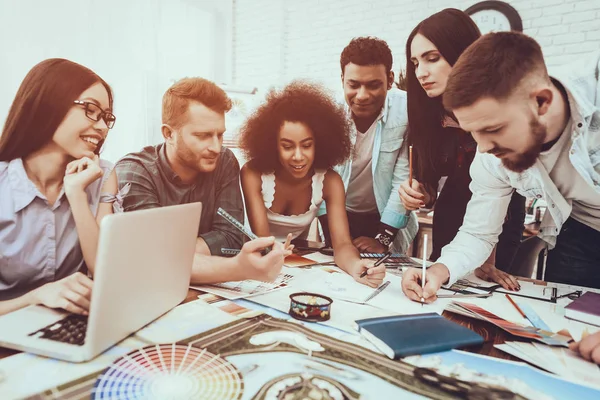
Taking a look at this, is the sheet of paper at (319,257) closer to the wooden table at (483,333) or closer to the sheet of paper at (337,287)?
the sheet of paper at (337,287)

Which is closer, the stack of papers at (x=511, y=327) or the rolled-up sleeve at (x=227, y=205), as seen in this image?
the stack of papers at (x=511, y=327)

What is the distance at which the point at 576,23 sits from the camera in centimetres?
269

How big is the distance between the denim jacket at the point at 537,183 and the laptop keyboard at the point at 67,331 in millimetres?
1003

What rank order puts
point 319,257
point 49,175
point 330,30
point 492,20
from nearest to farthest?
point 49,175, point 319,257, point 330,30, point 492,20

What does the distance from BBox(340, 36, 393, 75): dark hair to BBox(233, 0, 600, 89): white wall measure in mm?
799

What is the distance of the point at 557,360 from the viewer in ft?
2.58

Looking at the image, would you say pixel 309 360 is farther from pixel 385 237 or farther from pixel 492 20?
pixel 492 20

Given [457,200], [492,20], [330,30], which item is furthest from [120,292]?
[492,20]

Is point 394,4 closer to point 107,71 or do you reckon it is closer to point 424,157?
point 424,157

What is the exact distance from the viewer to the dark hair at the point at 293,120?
61.9 inches

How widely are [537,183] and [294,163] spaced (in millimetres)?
817

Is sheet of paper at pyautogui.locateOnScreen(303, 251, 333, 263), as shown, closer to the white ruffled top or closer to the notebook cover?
the white ruffled top

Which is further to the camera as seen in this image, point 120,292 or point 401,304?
point 401,304

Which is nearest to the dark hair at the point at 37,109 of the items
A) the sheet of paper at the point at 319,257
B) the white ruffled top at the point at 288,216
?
the white ruffled top at the point at 288,216
